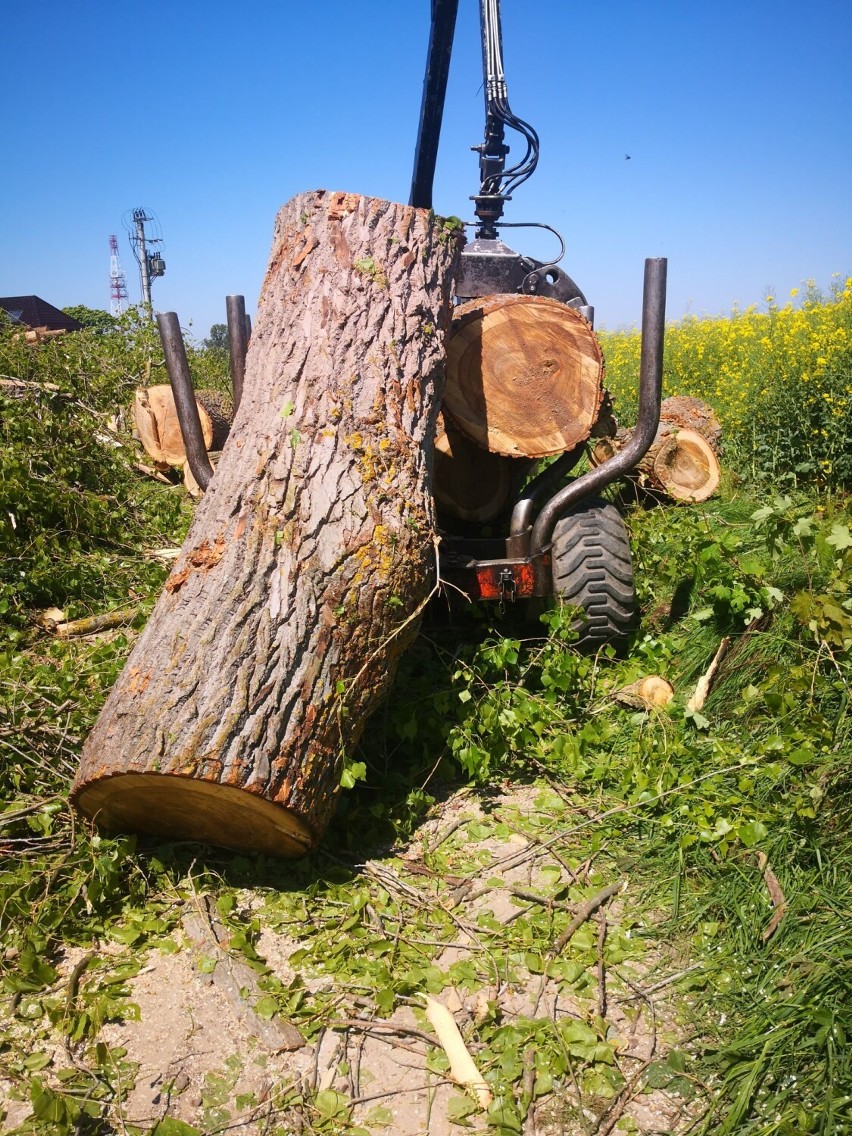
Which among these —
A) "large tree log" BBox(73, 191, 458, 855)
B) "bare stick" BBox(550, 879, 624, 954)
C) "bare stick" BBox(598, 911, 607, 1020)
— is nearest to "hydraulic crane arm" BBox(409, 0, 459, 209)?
"large tree log" BBox(73, 191, 458, 855)

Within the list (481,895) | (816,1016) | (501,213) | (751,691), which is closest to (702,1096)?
(816,1016)

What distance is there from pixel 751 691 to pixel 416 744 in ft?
4.36

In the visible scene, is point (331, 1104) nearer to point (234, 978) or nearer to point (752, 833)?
point (234, 978)

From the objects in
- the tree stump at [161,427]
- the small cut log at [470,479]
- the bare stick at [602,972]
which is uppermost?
the tree stump at [161,427]

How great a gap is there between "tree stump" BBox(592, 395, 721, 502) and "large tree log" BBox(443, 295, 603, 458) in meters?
2.39

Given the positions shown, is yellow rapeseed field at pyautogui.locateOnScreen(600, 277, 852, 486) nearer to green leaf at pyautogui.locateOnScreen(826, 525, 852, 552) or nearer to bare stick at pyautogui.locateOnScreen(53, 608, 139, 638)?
green leaf at pyautogui.locateOnScreen(826, 525, 852, 552)

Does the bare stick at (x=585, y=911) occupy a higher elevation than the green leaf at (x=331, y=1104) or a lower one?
higher

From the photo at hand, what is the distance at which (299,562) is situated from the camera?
9.16ft

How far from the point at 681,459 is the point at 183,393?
12.2ft

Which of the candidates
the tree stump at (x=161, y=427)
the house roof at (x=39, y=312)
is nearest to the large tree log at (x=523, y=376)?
the tree stump at (x=161, y=427)

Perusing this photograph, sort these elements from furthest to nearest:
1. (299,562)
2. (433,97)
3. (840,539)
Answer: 1. (433,97)
2. (840,539)
3. (299,562)

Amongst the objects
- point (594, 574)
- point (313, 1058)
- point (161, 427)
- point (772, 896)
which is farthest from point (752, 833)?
point (161, 427)

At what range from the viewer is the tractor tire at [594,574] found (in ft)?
13.0

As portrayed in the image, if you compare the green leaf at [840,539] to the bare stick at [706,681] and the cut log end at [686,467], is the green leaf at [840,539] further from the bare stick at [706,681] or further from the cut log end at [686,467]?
the cut log end at [686,467]
